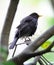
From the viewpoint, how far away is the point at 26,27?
0.95 metres

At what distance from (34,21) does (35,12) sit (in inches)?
2.0

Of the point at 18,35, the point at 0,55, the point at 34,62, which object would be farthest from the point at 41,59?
the point at 0,55

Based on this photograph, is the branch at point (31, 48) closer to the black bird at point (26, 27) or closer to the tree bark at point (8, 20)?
the tree bark at point (8, 20)

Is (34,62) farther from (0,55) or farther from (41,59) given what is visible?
(0,55)

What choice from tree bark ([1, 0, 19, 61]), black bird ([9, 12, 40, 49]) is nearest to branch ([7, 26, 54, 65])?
tree bark ([1, 0, 19, 61])

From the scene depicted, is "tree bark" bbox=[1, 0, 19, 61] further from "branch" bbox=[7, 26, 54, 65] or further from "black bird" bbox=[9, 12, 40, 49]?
"black bird" bbox=[9, 12, 40, 49]

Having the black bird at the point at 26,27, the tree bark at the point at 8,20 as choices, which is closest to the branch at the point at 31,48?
the tree bark at the point at 8,20

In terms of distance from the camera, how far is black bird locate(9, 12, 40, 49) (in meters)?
0.92

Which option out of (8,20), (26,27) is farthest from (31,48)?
(26,27)

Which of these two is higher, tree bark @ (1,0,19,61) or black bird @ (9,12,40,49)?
tree bark @ (1,0,19,61)

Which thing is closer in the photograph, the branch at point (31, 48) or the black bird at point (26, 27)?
the branch at point (31, 48)

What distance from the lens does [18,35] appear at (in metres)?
0.92

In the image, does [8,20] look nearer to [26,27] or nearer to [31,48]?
[31,48]

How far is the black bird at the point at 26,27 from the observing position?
92cm
